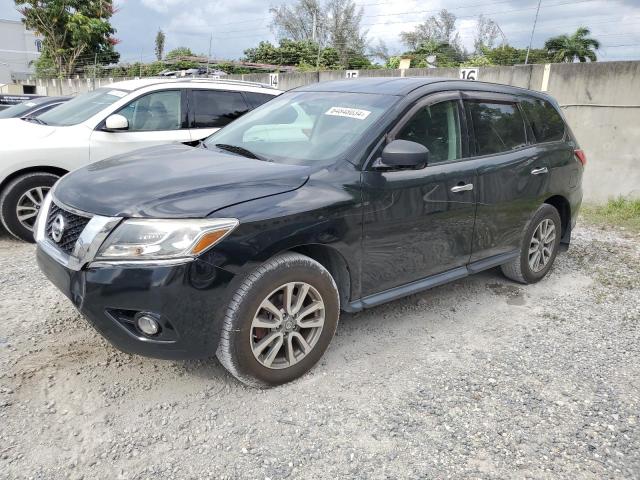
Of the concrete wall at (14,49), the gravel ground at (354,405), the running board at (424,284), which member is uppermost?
the concrete wall at (14,49)

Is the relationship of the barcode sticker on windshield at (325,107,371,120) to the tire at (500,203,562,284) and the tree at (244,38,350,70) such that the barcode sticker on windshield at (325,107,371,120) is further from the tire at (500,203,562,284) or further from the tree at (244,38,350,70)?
the tree at (244,38,350,70)

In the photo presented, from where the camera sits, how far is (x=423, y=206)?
358 centimetres

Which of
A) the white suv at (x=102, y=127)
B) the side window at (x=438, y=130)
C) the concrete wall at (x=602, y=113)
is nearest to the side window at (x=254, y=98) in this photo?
the white suv at (x=102, y=127)

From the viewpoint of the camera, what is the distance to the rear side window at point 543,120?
470 centimetres

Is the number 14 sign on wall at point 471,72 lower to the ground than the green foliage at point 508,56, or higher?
lower

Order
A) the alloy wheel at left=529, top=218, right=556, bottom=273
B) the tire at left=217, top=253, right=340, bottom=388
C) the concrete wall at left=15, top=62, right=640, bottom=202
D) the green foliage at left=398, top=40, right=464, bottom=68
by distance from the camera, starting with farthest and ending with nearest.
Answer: the green foliage at left=398, top=40, right=464, bottom=68 → the concrete wall at left=15, top=62, right=640, bottom=202 → the alloy wheel at left=529, top=218, right=556, bottom=273 → the tire at left=217, top=253, right=340, bottom=388

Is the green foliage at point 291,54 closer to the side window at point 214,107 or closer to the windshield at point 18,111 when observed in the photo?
the windshield at point 18,111

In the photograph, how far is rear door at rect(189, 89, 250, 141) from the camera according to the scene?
21.4 feet

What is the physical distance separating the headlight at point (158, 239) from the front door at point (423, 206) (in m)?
1.06

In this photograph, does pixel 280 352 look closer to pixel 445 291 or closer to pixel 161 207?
pixel 161 207

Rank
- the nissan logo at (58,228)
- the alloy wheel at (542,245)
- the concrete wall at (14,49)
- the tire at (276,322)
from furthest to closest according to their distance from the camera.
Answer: the concrete wall at (14,49), the alloy wheel at (542,245), the nissan logo at (58,228), the tire at (276,322)

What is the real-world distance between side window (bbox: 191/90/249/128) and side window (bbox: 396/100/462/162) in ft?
11.6

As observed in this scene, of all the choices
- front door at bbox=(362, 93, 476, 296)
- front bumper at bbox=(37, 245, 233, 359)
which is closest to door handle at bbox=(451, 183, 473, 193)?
front door at bbox=(362, 93, 476, 296)

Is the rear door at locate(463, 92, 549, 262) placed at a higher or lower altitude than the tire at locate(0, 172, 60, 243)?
higher
